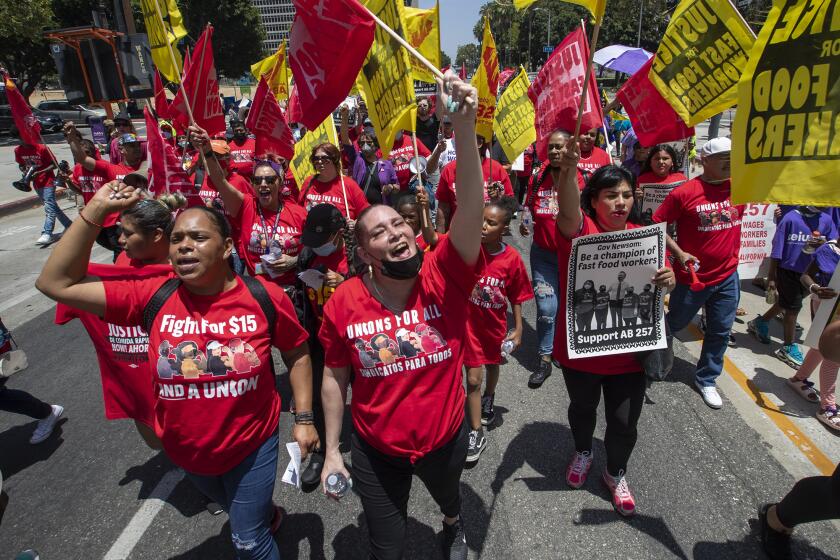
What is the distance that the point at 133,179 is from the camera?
214 cm

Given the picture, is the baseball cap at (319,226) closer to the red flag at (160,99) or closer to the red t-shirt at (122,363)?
the red t-shirt at (122,363)

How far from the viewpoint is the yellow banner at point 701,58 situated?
9.73 feet

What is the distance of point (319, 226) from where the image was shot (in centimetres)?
317

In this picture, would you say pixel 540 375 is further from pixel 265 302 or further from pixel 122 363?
pixel 122 363

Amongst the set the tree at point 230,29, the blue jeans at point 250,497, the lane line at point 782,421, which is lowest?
the lane line at point 782,421

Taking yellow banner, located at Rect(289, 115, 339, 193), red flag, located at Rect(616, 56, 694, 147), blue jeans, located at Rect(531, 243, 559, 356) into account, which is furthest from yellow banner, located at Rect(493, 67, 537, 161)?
yellow banner, located at Rect(289, 115, 339, 193)

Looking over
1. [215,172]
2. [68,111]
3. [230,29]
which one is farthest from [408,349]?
[230,29]

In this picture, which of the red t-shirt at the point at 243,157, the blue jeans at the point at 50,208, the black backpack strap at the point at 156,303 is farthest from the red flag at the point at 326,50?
the blue jeans at the point at 50,208

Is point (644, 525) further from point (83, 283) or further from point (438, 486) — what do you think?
point (83, 283)

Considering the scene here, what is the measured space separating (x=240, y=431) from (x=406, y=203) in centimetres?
229

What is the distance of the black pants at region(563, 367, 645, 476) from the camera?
265 cm

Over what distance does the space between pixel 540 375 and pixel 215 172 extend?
10.4ft

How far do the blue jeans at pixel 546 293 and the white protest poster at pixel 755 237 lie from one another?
80.6 inches

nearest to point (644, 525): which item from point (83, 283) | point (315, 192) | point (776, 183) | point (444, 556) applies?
point (444, 556)
